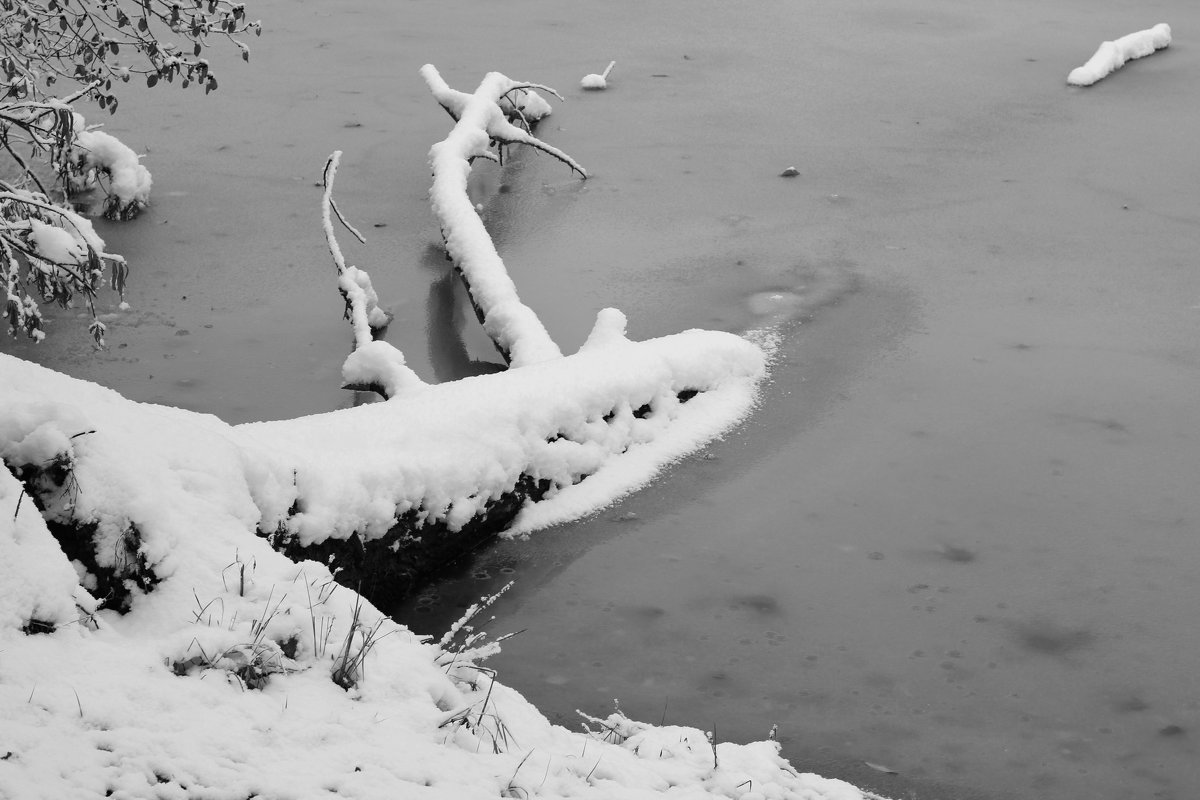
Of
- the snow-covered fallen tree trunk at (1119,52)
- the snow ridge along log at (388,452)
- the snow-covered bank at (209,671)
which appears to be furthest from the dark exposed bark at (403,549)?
the snow-covered fallen tree trunk at (1119,52)

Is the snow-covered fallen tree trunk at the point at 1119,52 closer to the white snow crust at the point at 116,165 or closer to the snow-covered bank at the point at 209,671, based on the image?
the white snow crust at the point at 116,165

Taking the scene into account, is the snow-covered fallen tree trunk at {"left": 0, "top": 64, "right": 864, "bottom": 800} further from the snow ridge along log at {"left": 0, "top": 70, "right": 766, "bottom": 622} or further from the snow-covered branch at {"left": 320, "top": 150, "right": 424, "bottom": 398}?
the snow-covered branch at {"left": 320, "top": 150, "right": 424, "bottom": 398}

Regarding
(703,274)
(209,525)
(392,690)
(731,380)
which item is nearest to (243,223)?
(703,274)

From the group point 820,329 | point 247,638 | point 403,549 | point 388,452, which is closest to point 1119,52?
point 820,329

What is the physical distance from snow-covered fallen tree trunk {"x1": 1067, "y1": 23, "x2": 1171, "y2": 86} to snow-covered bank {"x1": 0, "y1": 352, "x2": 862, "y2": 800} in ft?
31.2

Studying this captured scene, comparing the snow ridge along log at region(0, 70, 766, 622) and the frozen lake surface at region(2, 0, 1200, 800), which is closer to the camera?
the snow ridge along log at region(0, 70, 766, 622)

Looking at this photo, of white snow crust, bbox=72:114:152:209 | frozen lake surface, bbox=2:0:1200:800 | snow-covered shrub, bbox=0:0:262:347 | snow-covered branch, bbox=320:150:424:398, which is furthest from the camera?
white snow crust, bbox=72:114:152:209

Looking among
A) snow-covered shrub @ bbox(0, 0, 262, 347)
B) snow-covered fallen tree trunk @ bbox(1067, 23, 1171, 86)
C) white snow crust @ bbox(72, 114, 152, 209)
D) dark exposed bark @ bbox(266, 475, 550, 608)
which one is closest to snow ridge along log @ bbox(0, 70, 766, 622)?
dark exposed bark @ bbox(266, 475, 550, 608)

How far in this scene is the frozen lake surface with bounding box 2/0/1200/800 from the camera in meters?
4.25

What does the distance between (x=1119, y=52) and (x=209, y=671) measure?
1123 cm

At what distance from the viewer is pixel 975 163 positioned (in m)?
9.61

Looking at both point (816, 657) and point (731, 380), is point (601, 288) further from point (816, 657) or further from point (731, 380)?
point (816, 657)

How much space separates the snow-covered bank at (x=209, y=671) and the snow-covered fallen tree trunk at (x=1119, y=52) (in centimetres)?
952

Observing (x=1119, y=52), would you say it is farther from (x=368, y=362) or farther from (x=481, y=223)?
(x=368, y=362)
